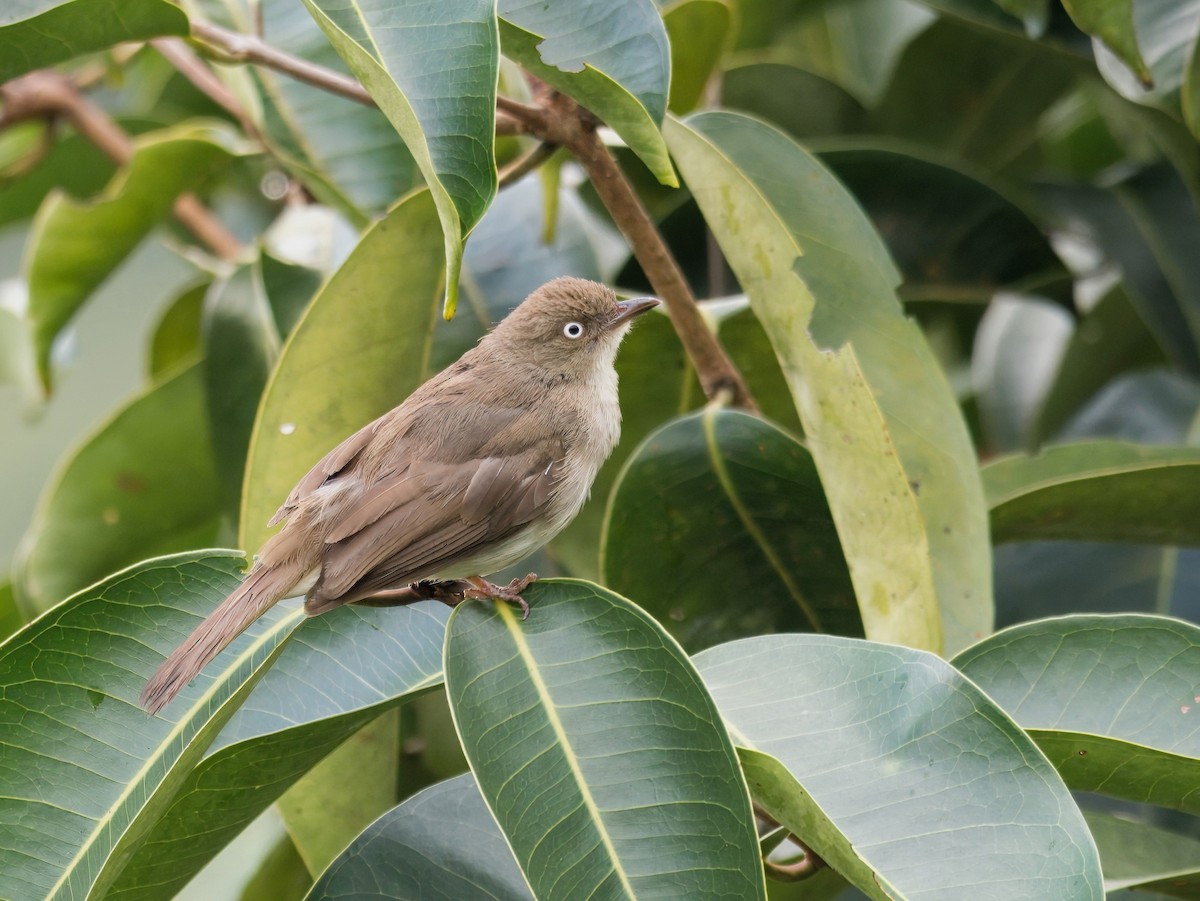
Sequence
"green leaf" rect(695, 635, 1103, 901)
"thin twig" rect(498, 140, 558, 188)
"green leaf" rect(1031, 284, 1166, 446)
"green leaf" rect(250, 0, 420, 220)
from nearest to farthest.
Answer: "green leaf" rect(695, 635, 1103, 901)
"thin twig" rect(498, 140, 558, 188)
"green leaf" rect(250, 0, 420, 220)
"green leaf" rect(1031, 284, 1166, 446)

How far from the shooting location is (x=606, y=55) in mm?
1866

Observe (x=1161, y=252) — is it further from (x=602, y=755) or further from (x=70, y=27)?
(x=70, y=27)

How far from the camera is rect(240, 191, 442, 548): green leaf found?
209cm

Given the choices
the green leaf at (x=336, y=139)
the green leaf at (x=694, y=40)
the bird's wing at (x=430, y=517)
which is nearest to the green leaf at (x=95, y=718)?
the bird's wing at (x=430, y=517)

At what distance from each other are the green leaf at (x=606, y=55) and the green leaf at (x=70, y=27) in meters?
0.64

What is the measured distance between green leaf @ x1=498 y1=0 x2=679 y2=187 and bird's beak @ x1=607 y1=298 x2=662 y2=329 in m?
0.59

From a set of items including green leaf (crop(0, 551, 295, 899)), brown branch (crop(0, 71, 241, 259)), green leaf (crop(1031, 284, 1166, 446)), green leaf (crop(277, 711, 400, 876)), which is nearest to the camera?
green leaf (crop(0, 551, 295, 899))

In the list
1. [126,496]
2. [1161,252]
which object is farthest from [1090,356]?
[126,496]

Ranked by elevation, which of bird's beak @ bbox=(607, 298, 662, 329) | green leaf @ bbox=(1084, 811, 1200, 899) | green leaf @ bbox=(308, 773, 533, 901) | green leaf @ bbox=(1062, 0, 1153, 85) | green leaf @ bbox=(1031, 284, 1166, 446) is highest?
green leaf @ bbox=(1062, 0, 1153, 85)

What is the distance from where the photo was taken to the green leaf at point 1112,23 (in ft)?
7.04

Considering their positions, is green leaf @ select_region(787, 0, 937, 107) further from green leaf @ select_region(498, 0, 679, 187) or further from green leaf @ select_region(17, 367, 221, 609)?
green leaf @ select_region(17, 367, 221, 609)

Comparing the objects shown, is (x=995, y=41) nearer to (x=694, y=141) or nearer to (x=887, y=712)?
(x=694, y=141)

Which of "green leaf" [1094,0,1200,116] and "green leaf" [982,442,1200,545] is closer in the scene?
"green leaf" [982,442,1200,545]

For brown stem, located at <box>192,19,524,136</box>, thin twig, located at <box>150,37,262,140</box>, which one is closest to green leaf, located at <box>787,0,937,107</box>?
thin twig, located at <box>150,37,262,140</box>
